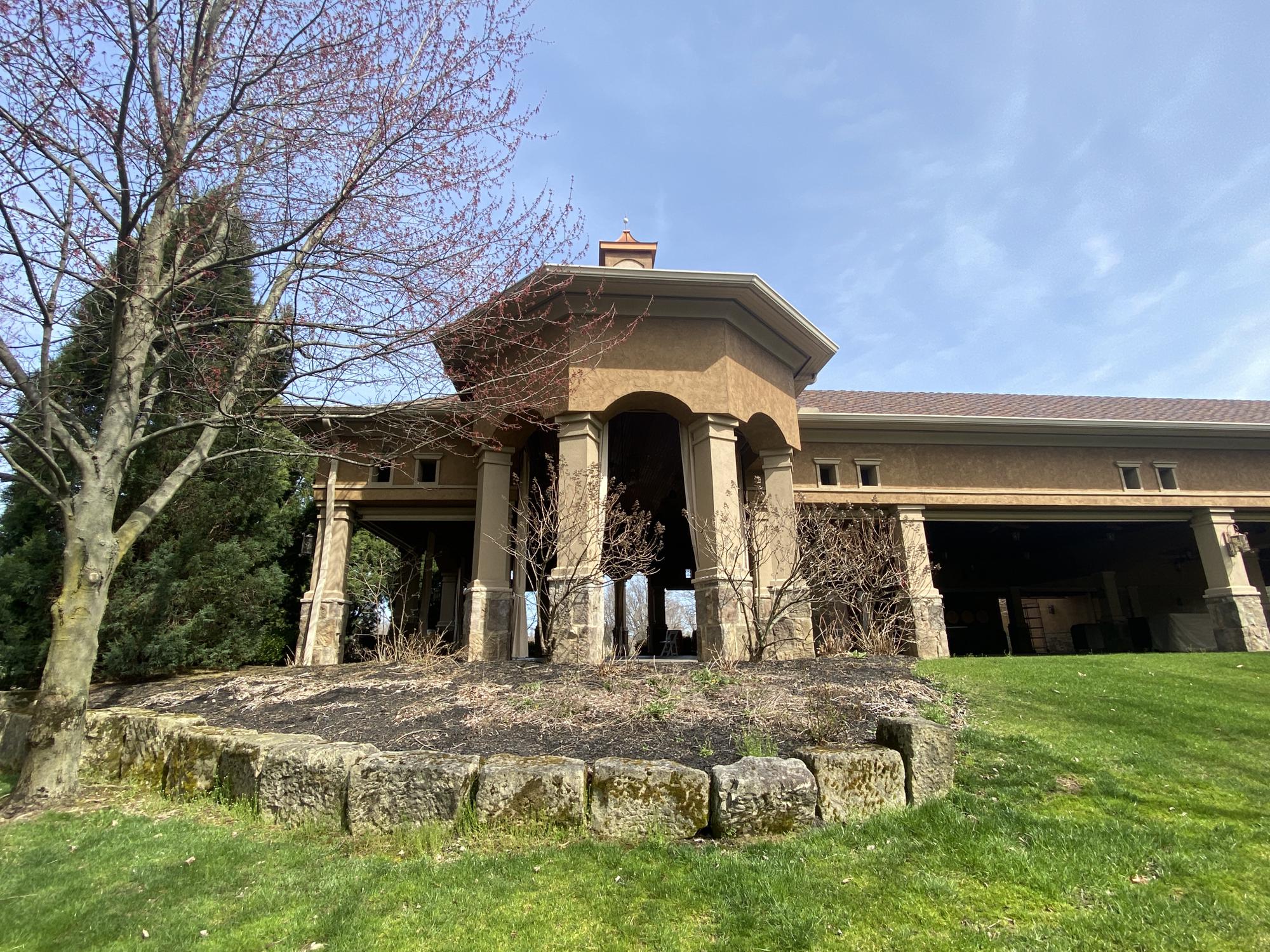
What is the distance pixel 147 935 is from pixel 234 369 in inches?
194

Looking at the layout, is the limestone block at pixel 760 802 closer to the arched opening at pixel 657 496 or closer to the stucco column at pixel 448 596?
the arched opening at pixel 657 496

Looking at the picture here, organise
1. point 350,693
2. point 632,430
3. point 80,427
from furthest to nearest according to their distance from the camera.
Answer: point 632,430
point 350,693
point 80,427

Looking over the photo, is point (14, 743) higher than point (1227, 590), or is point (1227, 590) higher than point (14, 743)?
point (1227, 590)

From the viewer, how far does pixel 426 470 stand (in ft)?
43.5

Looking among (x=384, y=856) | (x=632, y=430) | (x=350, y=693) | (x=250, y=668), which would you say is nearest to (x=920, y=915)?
(x=384, y=856)

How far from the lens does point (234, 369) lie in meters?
6.30

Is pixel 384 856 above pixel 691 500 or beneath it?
beneath

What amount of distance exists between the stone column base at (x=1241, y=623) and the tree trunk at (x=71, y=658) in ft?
63.1

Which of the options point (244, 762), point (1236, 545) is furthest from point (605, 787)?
point (1236, 545)

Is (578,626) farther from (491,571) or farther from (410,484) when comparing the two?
(410,484)

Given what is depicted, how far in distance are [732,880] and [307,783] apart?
285cm

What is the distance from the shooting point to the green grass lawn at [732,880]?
109 inches

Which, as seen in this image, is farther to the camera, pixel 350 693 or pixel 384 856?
pixel 350 693

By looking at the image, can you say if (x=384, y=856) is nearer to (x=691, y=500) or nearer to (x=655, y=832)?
(x=655, y=832)
